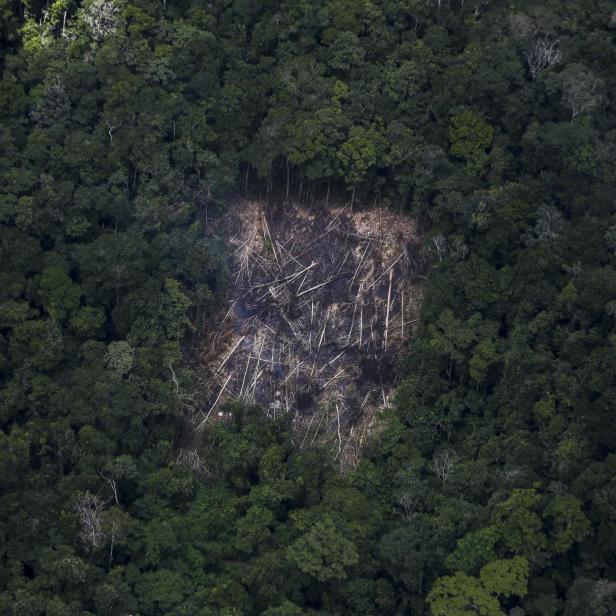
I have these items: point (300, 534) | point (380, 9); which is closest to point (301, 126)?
point (380, 9)

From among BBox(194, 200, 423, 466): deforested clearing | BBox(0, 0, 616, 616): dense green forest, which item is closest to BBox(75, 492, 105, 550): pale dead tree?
BBox(0, 0, 616, 616): dense green forest

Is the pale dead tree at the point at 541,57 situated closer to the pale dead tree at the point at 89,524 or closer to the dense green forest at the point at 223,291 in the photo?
the dense green forest at the point at 223,291

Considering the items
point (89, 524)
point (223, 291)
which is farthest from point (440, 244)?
point (89, 524)

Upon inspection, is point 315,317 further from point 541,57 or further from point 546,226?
point 541,57

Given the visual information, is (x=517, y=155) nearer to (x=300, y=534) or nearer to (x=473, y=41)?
(x=473, y=41)

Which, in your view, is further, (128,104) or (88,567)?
(128,104)

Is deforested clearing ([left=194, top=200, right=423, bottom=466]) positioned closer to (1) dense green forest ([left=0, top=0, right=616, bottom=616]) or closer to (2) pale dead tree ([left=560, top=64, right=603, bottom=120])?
(1) dense green forest ([left=0, top=0, right=616, bottom=616])
